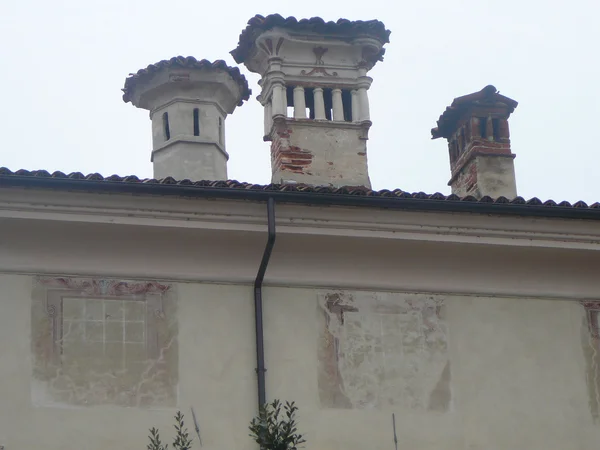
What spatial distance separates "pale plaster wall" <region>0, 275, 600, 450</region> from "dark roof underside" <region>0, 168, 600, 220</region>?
89 centimetres

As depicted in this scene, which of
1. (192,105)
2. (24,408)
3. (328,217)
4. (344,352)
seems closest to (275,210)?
(328,217)

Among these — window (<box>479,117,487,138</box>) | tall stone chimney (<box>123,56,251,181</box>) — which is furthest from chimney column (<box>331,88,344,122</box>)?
window (<box>479,117,487,138</box>)

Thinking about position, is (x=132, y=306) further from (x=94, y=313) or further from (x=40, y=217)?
(x=40, y=217)

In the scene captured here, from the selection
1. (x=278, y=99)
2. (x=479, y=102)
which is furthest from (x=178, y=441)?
(x=479, y=102)

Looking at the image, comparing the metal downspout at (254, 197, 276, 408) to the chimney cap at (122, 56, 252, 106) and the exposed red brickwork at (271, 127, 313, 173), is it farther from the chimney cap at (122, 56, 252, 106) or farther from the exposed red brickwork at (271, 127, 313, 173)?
the chimney cap at (122, 56, 252, 106)

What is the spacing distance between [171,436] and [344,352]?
1812 millimetres

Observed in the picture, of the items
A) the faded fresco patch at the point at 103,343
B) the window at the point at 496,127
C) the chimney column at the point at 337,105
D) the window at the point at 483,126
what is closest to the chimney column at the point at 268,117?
the chimney column at the point at 337,105

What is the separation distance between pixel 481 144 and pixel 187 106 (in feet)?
12.0

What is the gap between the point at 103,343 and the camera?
1331 centimetres

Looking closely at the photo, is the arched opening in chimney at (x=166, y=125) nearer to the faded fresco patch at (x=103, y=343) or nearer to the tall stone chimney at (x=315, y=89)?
the tall stone chimney at (x=315, y=89)

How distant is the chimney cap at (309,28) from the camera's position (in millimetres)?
18641

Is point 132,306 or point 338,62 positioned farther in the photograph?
point 338,62

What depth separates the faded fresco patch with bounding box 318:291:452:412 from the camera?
1366 cm

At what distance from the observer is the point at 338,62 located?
1883cm
